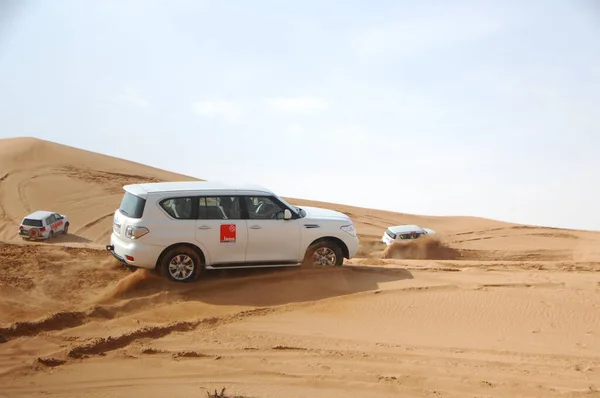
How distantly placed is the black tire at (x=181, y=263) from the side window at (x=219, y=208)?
633mm

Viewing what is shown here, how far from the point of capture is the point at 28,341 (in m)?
7.21

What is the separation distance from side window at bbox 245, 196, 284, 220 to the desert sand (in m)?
0.99

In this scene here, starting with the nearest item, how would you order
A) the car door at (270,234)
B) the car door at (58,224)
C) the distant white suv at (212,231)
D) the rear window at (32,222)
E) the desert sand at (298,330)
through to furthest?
the desert sand at (298,330) < the distant white suv at (212,231) < the car door at (270,234) < the rear window at (32,222) < the car door at (58,224)

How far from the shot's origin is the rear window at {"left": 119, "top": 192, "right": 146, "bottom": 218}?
974cm

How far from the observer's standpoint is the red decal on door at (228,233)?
9.96 m

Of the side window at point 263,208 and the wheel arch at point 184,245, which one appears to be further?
the side window at point 263,208

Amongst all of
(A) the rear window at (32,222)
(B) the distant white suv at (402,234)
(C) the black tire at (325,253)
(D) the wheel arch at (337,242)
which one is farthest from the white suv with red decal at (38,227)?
(D) the wheel arch at (337,242)

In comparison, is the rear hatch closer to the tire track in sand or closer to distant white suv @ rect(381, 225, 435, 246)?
distant white suv @ rect(381, 225, 435, 246)

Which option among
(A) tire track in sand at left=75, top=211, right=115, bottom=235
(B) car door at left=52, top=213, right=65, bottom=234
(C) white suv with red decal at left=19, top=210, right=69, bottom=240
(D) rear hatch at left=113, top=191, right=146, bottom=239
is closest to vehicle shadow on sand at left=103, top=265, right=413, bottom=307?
(D) rear hatch at left=113, top=191, right=146, bottom=239

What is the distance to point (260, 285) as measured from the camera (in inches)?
389

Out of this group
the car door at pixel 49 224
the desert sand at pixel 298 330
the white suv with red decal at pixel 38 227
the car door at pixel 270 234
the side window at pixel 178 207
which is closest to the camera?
the desert sand at pixel 298 330

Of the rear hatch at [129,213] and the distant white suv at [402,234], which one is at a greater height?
the distant white suv at [402,234]

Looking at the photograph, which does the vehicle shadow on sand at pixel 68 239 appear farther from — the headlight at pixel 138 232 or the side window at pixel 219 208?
the side window at pixel 219 208

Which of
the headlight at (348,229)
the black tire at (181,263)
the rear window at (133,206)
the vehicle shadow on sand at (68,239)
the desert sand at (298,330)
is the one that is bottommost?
the desert sand at (298,330)
